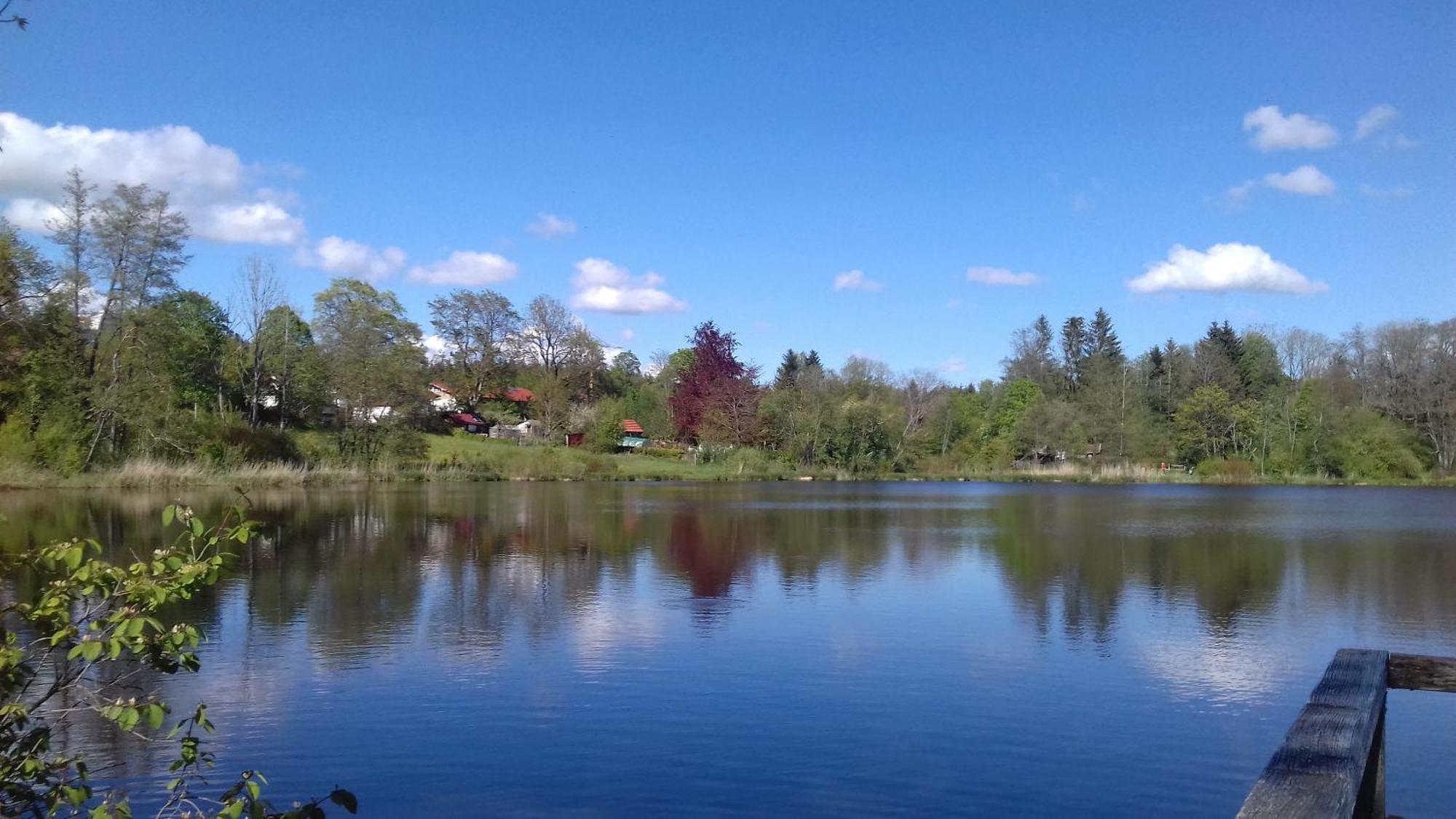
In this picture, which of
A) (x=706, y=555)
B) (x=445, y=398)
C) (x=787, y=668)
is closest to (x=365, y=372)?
(x=445, y=398)

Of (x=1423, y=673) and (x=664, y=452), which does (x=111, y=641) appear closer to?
(x=1423, y=673)

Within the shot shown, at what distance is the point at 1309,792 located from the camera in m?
2.43

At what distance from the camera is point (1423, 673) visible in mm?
4297

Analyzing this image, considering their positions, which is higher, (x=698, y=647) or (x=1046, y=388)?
(x=1046, y=388)

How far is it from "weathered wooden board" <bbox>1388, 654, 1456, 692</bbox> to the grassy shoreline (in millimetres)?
37523

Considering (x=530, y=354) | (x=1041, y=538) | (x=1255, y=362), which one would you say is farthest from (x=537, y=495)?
(x=1255, y=362)

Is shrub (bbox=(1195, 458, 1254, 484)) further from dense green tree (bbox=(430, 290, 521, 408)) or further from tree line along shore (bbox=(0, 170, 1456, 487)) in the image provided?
dense green tree (bbox=(430, 290, 521, 408))

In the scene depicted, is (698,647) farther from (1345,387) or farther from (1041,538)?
(1345,387)

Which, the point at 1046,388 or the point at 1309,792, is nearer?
the point at 1309,792

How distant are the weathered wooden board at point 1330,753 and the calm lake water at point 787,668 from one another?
3266 millimetres

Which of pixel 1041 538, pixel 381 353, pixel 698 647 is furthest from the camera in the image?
pixel 381 353

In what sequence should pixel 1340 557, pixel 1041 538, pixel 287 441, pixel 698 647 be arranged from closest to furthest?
pixel 698 647, pixel 1340 557, pixel 1041 538, pixel 287 441

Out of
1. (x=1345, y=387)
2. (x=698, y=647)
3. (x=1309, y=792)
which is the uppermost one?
(x=1345, y=387)

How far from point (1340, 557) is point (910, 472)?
4422cm
